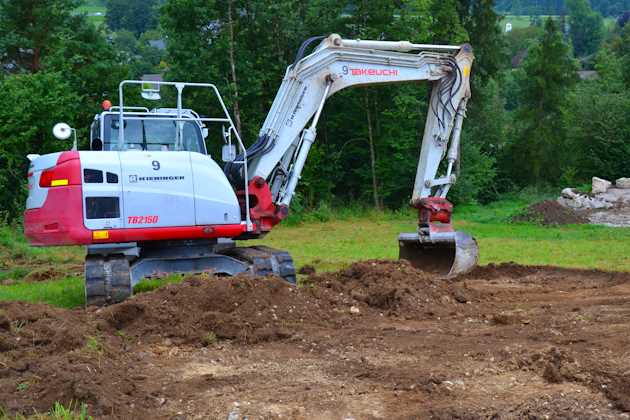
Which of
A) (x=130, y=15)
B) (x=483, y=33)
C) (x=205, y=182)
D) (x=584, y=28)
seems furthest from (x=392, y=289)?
(x=584, y=28)

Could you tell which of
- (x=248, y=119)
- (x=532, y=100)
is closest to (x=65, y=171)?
(x=248, y=119)

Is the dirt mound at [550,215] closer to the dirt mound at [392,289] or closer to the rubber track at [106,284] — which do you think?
the dirt mound at [392,289]

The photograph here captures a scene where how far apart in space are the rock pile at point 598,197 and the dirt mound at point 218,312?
17.3 m

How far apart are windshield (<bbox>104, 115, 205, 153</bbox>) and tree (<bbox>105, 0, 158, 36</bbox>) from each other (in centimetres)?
7781

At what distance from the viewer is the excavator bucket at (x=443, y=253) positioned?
12688 mm

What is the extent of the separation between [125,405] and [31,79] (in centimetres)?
1787

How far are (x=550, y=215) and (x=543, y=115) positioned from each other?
12035 mm

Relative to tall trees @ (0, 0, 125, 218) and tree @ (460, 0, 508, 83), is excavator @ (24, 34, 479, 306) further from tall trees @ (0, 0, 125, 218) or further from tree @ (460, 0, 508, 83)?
tree @ (460, 0, 508, 83)

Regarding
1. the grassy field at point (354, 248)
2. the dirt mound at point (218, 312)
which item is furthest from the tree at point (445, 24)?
the dirt mound at point (218, 312)

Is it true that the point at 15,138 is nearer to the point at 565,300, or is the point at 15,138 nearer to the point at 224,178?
the point at 224,178

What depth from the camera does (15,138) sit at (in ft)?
69.8

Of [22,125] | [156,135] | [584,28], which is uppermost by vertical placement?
[584,28]

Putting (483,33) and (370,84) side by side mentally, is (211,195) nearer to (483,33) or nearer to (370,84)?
(370,84)

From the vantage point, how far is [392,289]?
10.1m
